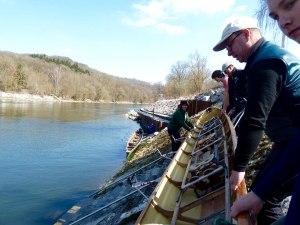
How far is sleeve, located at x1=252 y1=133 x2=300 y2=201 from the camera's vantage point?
4.54ft

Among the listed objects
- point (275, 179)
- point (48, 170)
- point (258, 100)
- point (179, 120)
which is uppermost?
point (258, 100)

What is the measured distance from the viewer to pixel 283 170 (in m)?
1.49

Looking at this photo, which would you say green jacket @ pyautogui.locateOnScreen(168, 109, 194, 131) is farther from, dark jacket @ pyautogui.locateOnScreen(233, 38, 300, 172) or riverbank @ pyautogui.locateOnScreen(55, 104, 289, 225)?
dark jacket @ pyautogui.locateOnScreen(233, 38, 300, 172)

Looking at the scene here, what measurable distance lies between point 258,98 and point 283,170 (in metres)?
0.71

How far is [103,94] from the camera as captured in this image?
12119 cm

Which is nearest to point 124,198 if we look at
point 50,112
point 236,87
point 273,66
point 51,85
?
point 236,87

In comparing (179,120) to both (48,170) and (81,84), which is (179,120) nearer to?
(48,170)

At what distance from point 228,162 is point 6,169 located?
1358 centimetres

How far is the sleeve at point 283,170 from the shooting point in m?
1.39

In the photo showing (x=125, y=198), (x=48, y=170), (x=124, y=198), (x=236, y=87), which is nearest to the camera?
(x=236, y=87)

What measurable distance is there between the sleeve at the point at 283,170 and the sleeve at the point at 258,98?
574 millimetres

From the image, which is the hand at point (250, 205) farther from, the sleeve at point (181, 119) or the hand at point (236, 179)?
the sleeve at point (181, 119)

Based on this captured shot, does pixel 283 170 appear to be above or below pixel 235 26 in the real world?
below

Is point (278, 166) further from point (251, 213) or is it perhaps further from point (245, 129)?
point (245, 129)
